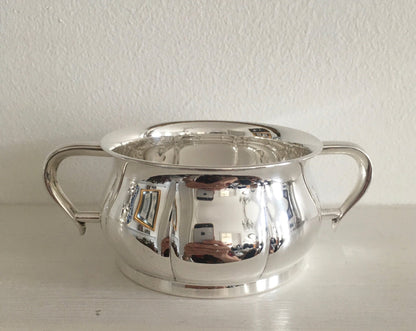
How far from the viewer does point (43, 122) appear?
1.89 ft


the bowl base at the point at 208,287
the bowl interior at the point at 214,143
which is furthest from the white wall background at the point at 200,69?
the bowl base at the point at 208,287

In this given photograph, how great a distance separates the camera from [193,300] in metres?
0.39

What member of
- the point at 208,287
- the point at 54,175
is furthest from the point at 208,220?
the point at 54,175

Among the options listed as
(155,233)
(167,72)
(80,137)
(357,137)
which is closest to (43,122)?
(80,137)

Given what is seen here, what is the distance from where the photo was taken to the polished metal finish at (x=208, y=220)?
363mm

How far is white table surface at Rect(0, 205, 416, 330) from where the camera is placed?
0.36 m

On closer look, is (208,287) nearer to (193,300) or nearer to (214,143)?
(193,300)

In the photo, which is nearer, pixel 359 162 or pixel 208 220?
pixel 208 220

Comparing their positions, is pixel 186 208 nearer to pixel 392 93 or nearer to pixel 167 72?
pixel 167 72

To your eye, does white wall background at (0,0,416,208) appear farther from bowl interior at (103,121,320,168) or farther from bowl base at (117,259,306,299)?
bowl base at (117,259,306,299)

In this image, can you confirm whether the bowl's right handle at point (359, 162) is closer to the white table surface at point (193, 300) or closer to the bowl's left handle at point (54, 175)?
the white table surface at point (193, 300)

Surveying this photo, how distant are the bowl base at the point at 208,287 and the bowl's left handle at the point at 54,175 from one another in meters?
0.07

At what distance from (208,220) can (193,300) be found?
77 mm

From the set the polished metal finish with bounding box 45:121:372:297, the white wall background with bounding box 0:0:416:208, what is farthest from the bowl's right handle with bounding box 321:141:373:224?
the white wall background with bounding box 0:0:416:208
